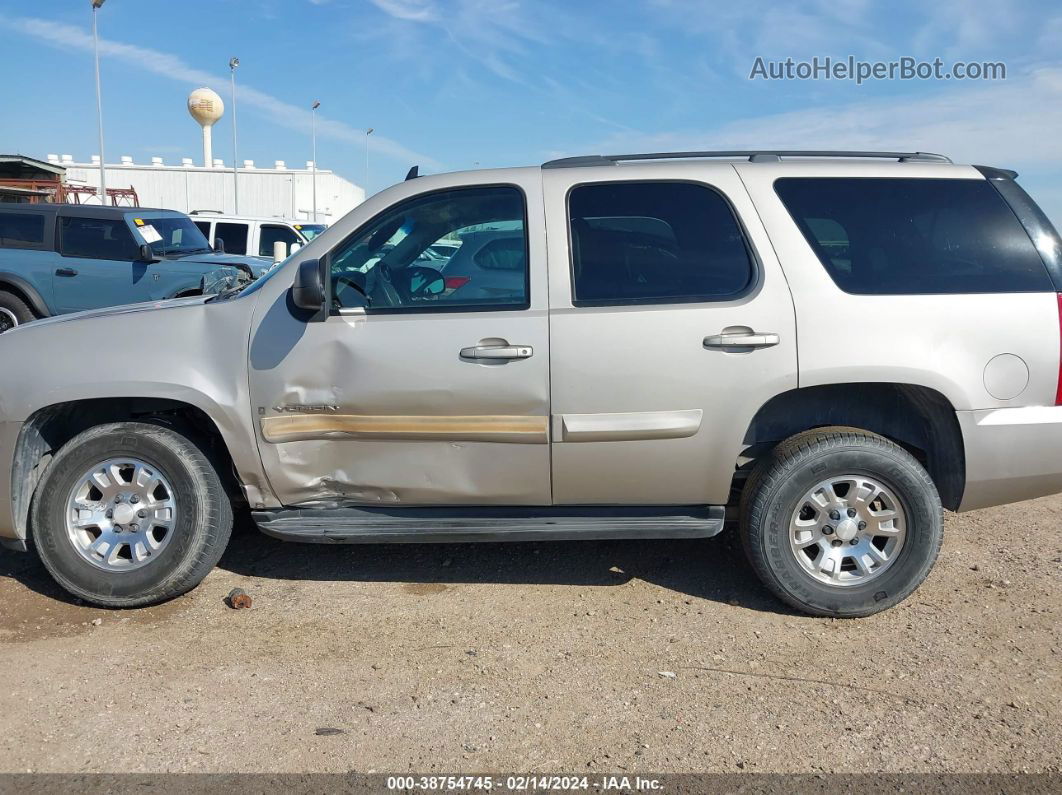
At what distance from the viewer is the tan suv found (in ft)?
12.5

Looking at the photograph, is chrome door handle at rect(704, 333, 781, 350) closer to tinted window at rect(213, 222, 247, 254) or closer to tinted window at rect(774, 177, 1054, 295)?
tinted window at rect(774, 177, 1054, 295)

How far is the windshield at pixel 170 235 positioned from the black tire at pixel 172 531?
24.7 ft

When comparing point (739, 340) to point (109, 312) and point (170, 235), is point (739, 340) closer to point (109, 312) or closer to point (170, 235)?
point (109, 312)

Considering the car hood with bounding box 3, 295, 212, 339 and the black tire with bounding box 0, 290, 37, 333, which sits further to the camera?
the black tire with bounding box 0, 290, 37, 333

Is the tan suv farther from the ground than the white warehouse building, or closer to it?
closer to it

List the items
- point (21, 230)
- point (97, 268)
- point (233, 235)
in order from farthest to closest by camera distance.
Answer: point (233, 235)
point (21, 230)
point (97, 268)

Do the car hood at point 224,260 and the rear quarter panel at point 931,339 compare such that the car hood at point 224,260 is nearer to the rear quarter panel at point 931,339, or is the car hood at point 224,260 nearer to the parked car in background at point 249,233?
the parked car in background at point 249,233

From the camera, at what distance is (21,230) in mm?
10883

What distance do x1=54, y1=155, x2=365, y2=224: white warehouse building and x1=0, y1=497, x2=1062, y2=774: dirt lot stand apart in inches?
2013

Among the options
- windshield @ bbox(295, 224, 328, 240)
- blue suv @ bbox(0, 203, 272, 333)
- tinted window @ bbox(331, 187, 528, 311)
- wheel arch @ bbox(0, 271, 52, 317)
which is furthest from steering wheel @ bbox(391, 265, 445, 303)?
windshield @ bbox(295, 224, 328, 240)

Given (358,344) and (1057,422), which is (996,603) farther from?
(358,344)

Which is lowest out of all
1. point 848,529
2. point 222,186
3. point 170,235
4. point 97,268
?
point 848,529

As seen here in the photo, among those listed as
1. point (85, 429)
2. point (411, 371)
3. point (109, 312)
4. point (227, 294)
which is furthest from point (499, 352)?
point (85, 429)

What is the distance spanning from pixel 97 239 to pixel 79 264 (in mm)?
368
